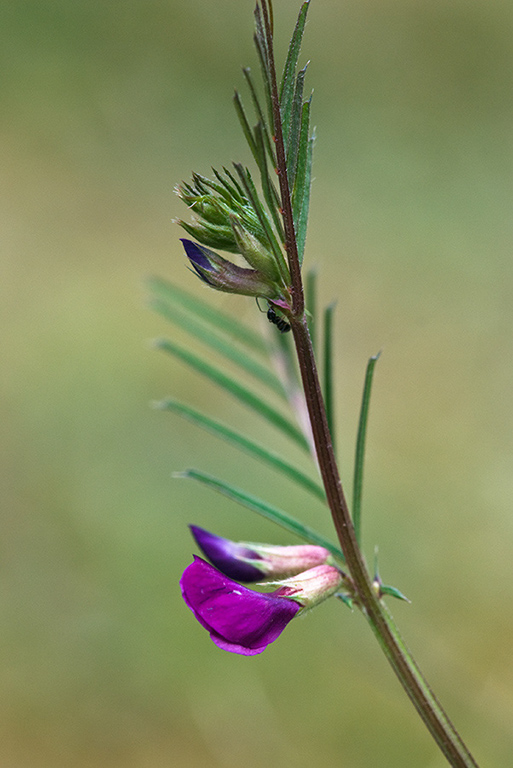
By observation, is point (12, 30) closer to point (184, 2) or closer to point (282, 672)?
point (184, 2)

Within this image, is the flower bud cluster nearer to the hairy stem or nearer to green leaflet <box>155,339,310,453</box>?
the hairy stem

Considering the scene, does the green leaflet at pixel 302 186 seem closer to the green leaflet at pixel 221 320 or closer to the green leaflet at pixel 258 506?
the green leaflet at pixel 258 506

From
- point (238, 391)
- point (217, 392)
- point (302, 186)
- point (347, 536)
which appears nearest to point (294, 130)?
point (302, 186)

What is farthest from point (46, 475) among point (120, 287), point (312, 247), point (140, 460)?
point (312, 247)

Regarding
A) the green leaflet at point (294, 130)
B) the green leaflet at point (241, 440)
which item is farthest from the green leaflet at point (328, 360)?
the green leaflet at point (294, 130)

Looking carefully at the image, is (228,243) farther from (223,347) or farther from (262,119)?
(223,347)

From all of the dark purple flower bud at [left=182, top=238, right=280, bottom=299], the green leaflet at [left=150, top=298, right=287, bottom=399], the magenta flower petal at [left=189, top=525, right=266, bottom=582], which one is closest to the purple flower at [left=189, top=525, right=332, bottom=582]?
the magenta flower petal at [left=189, top=525, right=266, bottom=582]
